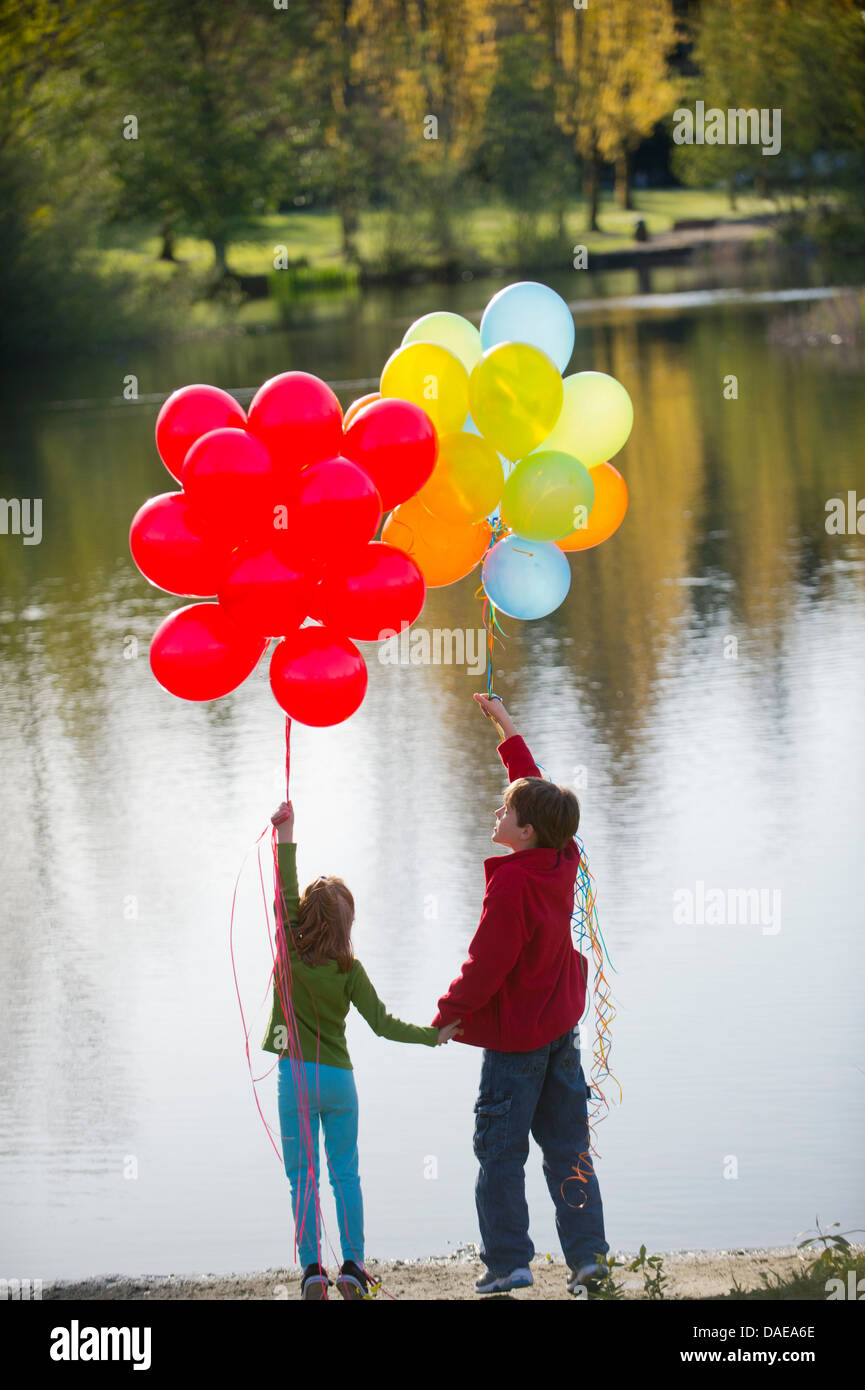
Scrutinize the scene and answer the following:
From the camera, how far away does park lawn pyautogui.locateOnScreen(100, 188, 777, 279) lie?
43.1 metres

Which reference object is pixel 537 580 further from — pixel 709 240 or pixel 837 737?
pixel 709 240

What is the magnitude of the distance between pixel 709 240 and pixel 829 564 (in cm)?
3534

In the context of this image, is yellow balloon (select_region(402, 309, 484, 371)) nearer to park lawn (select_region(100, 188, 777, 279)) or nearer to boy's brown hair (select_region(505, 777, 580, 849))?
boy's brown hair (select_region(505, 777, 580, 849))

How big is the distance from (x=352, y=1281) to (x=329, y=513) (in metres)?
1.75

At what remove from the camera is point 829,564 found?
1256 centimetres

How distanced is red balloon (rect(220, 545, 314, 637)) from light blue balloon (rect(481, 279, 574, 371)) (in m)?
1.15

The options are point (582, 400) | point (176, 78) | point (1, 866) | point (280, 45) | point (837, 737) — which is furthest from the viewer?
point (280, 45)

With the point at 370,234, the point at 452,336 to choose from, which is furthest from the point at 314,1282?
the point at 370,234

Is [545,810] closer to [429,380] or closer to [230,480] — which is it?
[230,480]

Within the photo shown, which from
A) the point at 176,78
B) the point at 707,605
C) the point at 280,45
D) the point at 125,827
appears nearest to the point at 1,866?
the point at 125,827

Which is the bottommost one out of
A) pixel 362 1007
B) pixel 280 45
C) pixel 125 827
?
pixel 362 1007

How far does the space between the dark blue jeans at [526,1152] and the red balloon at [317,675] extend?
94cm

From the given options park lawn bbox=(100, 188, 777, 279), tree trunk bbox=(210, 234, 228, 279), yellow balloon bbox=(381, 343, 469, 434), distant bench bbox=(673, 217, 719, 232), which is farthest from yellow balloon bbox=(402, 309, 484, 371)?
distant bench bbox=(673, 217, 719, 232)

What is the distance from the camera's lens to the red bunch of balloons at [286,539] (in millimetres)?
4035
